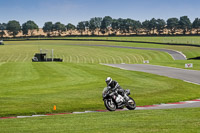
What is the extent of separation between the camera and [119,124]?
37.9 feet

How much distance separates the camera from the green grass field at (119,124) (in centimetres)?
1040

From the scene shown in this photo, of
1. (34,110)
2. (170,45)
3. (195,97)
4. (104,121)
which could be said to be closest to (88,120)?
(104,121)

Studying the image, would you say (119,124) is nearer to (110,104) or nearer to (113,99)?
(113,99)

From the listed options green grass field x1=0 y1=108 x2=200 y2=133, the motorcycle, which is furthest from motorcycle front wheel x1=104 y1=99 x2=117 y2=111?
green grass field x1=0 y1=108 x2=200 y2=133

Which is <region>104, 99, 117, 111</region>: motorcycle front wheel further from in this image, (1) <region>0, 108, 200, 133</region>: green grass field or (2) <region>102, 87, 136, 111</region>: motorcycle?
(1) <region>0, 108, 200, 133</region>: green grass field

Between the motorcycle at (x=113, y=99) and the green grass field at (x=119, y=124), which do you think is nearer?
the green grass field at (x=119, y=124)

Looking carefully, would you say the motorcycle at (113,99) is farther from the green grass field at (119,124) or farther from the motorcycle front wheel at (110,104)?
the green grass field at (119,124)

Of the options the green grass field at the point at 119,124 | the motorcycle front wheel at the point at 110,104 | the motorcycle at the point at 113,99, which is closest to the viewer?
the green grass field at the point at 119,124

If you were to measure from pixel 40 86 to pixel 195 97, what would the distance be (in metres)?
13.1

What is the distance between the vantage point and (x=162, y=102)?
2039 cm

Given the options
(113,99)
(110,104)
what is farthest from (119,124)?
(110,104)

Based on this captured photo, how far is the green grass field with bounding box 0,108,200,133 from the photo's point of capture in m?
10.4

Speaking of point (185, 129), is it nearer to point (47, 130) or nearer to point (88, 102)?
point (47, 130)

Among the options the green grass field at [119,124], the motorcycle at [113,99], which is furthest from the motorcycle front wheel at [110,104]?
the green grass field at [119,124]
